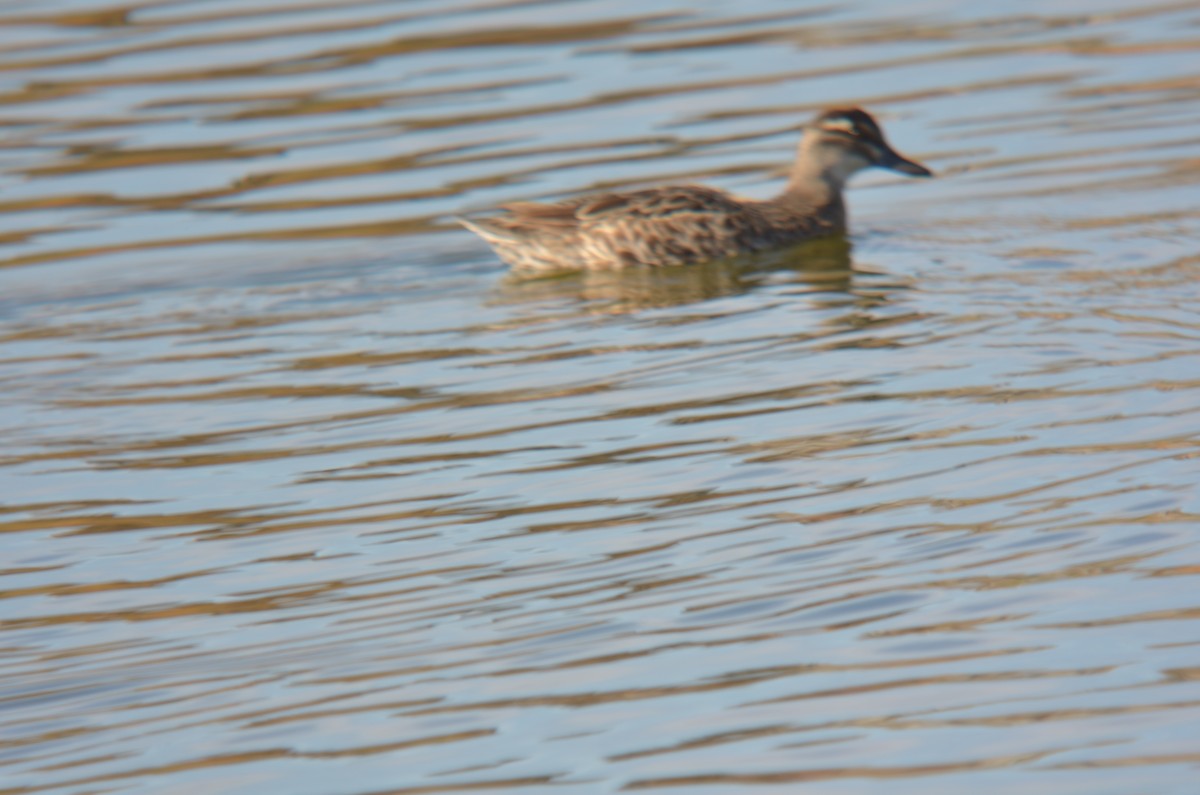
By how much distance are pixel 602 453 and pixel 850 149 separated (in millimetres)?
5032

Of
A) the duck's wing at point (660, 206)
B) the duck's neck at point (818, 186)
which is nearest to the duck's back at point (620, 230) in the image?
the duck's wing at point (660, 206)

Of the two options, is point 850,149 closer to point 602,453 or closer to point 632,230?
point 632,230

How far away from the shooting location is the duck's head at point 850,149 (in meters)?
11.3

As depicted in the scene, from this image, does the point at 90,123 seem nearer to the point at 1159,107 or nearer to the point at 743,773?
the point at 1159,107

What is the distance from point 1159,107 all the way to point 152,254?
6.53 metres

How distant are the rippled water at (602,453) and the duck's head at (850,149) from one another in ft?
1.00

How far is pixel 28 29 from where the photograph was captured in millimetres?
17641

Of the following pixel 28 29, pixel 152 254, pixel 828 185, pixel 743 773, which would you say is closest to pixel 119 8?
pixel 28 29

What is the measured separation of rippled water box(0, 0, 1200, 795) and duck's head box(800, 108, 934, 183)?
0.30 metres

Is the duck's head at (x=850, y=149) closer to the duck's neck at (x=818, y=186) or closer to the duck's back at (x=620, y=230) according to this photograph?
the duck's neck at (x=818, y=186)

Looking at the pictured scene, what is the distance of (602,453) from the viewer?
6.87 meters

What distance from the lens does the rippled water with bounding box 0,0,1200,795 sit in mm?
4484

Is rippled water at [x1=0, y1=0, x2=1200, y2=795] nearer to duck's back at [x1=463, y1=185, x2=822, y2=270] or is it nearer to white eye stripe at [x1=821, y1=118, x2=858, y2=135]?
duck's back at [x1=463, y1=185, x2=822, y2=270]

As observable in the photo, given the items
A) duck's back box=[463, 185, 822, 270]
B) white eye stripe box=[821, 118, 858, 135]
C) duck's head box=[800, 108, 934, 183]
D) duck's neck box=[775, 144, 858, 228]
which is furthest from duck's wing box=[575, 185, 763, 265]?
white eye stripe box=[821, 118, 858, 135]
